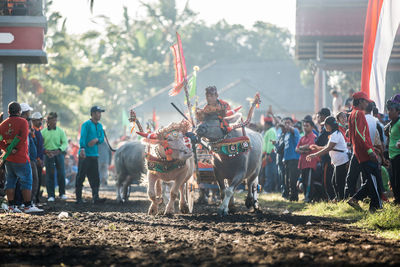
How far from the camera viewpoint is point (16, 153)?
35.6 ft

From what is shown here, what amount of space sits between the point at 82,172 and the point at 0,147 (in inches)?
130

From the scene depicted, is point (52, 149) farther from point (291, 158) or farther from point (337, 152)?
point (337, 152)

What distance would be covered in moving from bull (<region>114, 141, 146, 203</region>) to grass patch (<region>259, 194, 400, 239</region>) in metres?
3.08

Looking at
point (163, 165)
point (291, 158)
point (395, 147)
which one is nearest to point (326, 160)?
point (291, 158)

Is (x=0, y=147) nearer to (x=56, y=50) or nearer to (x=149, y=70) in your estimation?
(x=56, y=50)

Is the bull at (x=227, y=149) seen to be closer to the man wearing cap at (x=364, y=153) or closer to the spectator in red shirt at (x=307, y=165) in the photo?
the man wearing cap at (x=364, y=153)

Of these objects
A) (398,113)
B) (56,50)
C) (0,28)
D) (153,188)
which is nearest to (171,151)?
(153,188)

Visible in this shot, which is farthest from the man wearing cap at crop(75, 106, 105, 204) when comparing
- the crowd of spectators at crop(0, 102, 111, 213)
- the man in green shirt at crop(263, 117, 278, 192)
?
the man in green shirt at crop(263, 117, 278, 192)

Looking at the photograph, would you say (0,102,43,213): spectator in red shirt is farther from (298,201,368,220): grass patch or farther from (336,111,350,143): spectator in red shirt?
(336,111,350,143): spectator in red shirt

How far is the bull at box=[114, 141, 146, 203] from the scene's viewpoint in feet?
47.7

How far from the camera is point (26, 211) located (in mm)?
11078

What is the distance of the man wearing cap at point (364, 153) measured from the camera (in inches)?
380

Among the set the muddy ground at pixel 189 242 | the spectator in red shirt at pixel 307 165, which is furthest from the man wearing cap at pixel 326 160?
the muddy ground at pixel 189 242

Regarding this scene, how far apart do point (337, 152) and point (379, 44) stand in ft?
7.44
